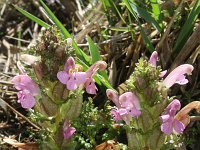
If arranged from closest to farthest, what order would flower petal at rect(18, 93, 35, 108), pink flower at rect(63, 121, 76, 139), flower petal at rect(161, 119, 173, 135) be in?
flower petal at rect(161, 119, 173, 135), flower petal at rect(18, 93, 35, 108), pink flower at rect(63, 121, 76, 139)

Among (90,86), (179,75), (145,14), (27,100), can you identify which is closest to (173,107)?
(179,75)

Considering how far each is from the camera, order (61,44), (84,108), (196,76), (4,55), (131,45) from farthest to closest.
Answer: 1. (4,55)
2. (131,45)
3. (196,76)
4. (84,108)
5. (61,44)

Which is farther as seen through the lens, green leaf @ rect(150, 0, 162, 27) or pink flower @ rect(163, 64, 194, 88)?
green leaf @ rect(150, 0, 162, 27)

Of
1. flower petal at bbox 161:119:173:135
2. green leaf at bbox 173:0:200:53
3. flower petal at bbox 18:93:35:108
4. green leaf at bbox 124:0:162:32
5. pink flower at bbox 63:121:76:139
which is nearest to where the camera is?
flower petal at bbox 161:119:173:135

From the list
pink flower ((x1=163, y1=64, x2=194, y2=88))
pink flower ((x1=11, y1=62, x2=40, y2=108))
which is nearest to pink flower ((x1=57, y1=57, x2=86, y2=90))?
pink flower ((x1=11, y1=62, x2=40, y2=108))

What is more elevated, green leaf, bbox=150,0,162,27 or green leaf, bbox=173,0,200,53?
green leaf, bbox=150,0,162,27

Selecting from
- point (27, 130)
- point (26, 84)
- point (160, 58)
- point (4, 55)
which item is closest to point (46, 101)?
point (26, 84)

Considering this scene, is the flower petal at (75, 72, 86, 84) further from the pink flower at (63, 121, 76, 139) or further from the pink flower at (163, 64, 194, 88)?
the pink flower at (163, 64, 194, 88)

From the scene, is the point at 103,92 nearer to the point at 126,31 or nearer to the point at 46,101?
the point at 126,31
